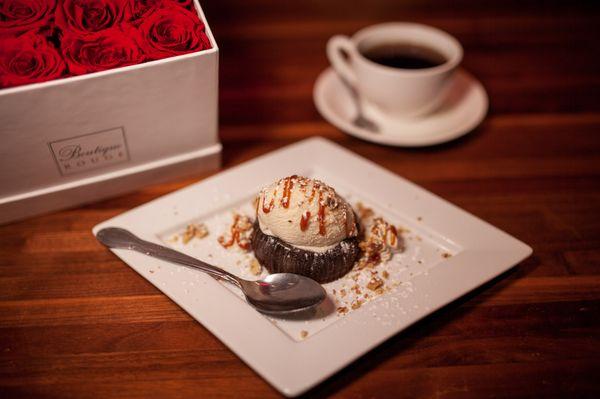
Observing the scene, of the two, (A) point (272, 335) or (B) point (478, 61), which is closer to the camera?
(A) point (272, 335)

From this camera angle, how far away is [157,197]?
108 centimetres

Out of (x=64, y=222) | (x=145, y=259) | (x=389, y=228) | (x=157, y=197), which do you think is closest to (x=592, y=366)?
(x=389, y=228)

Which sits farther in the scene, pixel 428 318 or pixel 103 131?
pixel 103 131

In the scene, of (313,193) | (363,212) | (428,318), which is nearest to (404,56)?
(363,212)

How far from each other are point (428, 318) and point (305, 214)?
256mm

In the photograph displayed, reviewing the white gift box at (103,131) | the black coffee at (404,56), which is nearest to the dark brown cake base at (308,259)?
the white gift box at (103,131)

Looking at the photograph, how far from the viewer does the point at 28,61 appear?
0.85 m

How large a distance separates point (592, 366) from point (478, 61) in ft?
3.33

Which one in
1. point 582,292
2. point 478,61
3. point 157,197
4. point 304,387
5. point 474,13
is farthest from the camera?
point 474,13

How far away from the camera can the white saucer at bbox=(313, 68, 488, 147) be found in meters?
1.19

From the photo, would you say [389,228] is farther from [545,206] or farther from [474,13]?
[474,13]

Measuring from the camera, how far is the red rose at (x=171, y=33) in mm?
922

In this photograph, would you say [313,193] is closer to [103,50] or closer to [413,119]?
[103,50]

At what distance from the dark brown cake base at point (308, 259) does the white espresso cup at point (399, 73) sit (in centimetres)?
45
